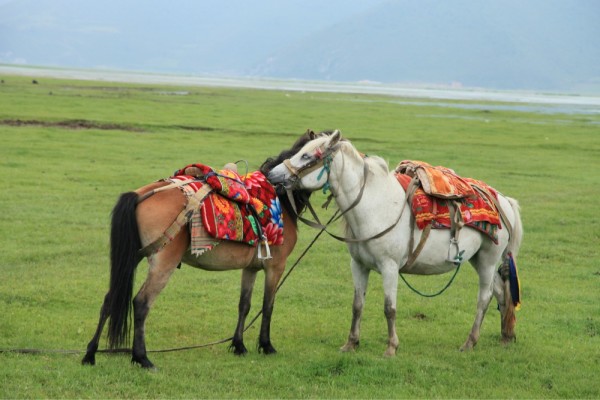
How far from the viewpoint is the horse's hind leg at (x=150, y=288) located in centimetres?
635

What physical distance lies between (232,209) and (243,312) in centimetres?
106

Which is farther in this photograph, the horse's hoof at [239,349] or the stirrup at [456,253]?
the stirrup at [456,253]

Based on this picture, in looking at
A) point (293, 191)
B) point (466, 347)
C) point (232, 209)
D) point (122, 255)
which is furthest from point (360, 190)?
point (122, 255)

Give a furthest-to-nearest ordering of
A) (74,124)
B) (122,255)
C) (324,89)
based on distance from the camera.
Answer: (324,89) → (74,124) → (122,255)

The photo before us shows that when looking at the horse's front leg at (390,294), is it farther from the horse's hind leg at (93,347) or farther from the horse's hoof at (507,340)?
the horse's hind leg at (93,347)

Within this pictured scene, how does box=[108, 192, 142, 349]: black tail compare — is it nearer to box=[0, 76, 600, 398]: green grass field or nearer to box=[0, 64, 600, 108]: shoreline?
box=[0, 76, 600, 398]: green grass field

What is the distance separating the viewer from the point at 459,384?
21.7 feet

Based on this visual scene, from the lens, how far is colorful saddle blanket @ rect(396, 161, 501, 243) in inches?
286

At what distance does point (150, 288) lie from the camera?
20.9 feet

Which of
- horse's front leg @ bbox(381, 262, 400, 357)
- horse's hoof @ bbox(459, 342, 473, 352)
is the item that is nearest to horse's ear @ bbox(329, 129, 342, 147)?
horse's front leg @ bbox(381, 262, 400, 357)

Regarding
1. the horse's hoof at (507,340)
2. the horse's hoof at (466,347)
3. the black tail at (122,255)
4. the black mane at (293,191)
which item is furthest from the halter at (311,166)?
the horse's hoof at (507,340)

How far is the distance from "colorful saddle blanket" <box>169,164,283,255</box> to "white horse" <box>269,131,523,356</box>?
11.2 inches

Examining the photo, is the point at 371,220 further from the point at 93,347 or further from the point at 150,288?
the point at 93,347

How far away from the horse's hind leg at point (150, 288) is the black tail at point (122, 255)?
13 cm
